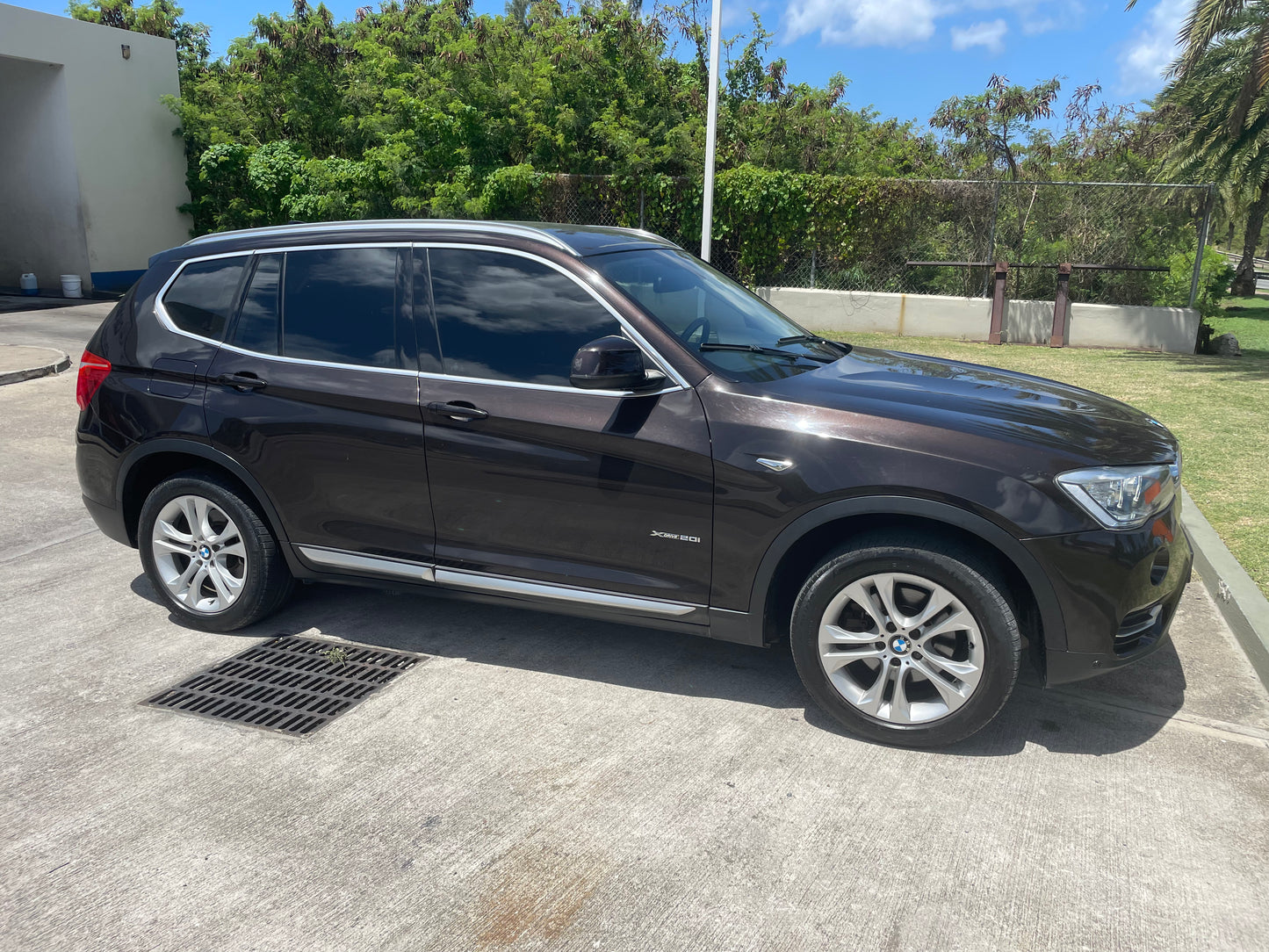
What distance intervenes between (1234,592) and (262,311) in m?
4.88

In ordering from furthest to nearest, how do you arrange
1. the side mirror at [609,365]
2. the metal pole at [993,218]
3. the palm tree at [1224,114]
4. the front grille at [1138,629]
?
the palm tree at [1224,114], the metal pole at [993,218], the side mirror at [609,365], the front grille at [1138,629]

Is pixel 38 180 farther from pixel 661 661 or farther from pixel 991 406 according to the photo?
pixel 991 406

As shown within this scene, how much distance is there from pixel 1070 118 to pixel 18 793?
28.5 m

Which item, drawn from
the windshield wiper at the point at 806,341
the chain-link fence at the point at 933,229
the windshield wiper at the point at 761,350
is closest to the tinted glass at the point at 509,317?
the windshield wiper at the point at 761,350

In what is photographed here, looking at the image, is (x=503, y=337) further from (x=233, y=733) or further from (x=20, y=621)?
(x=20, y=621)

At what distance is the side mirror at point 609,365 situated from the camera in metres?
3.63

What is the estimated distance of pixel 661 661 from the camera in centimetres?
446

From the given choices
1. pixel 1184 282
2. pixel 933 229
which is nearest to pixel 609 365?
pixel 933 229

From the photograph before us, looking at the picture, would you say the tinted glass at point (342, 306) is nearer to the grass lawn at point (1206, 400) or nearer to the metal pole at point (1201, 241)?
the grass lawn at point (1206, 400)

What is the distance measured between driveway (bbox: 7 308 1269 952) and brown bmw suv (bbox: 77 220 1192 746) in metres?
0.36

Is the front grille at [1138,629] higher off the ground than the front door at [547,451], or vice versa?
the front door at [547,451]

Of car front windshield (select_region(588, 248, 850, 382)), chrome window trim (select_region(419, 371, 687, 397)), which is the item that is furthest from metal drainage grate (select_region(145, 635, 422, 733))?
car front windshield (select_region(588, 248, 850, 382))

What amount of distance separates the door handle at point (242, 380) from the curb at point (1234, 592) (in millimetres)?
4238

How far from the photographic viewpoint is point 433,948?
266 centimetres
